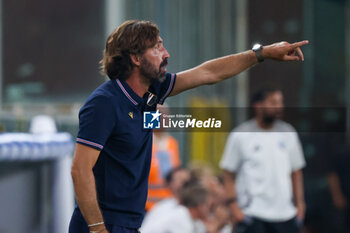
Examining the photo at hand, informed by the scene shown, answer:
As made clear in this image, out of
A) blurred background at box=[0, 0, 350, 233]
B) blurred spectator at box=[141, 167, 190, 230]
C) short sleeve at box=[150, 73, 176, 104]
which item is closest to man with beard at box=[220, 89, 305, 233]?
blurred spectator at box=[141, 167, 190, 230]

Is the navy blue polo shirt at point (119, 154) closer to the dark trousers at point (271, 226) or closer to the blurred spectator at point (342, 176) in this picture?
the dark trousers at point (271, 226)

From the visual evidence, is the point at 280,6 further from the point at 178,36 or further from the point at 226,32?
the point at 178,36

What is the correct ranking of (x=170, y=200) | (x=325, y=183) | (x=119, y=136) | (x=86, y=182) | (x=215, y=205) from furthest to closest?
(x=325, y=183) → (x=215, y=205) → (x=170, y=200) → (x=119, y=136) → (x=86, y=182)

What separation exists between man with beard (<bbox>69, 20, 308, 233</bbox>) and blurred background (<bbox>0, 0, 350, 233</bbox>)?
70.3 inches

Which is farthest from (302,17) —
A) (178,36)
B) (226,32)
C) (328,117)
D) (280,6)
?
(178,36)

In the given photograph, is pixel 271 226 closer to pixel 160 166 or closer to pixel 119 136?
pixel 160 166

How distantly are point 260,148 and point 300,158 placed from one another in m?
0.37

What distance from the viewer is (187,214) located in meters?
6.14

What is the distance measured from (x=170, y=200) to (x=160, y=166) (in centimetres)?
111

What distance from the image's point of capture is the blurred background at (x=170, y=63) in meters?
5.83

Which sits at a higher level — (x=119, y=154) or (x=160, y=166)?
(x=119, y=154)

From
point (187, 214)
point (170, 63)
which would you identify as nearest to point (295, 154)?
point (187, 214)

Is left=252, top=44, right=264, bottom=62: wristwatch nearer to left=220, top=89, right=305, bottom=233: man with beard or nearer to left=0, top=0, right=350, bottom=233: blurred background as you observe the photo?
left=0, top=0, right=350, bottom=233: blurred background

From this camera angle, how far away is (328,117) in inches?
441
